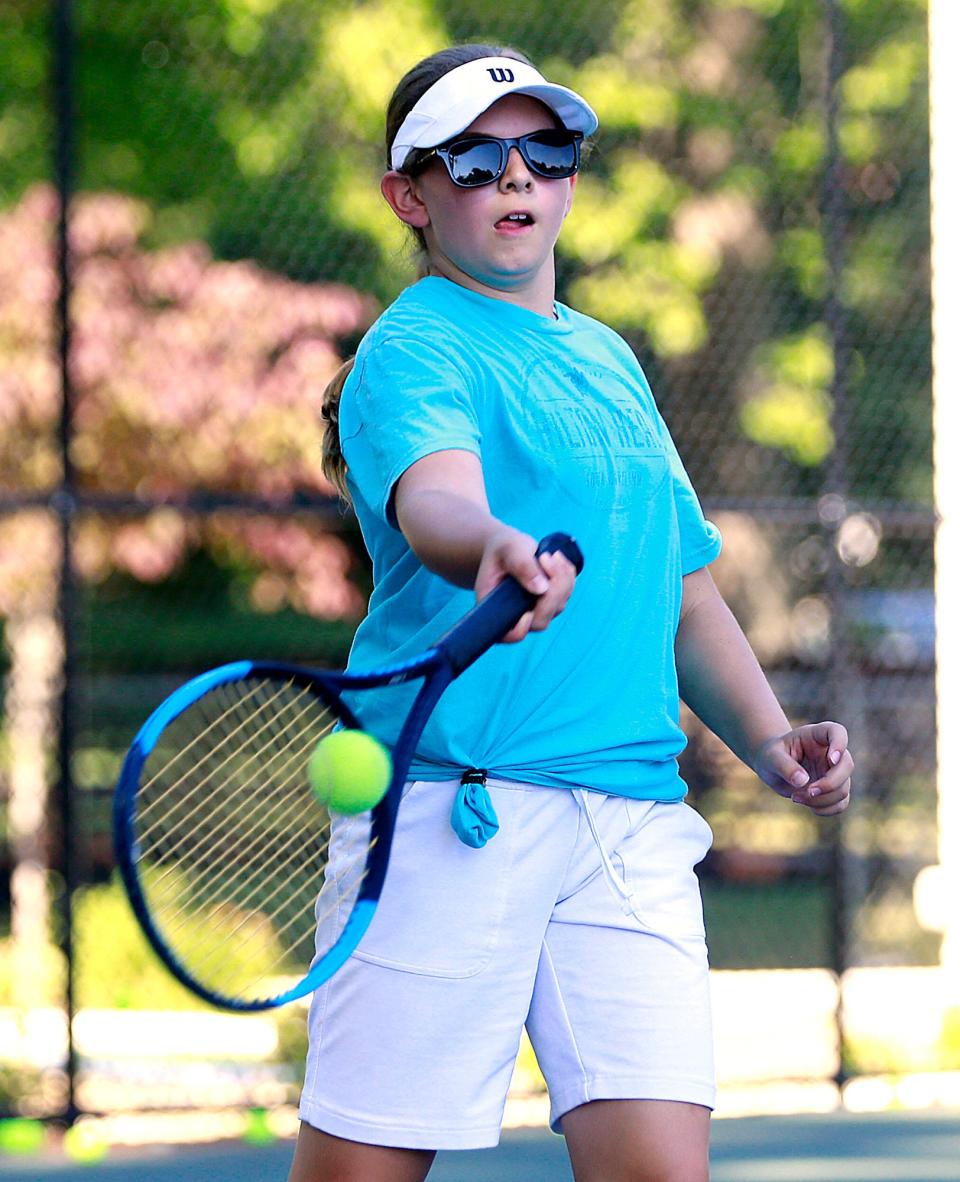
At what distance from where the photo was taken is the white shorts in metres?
2.21

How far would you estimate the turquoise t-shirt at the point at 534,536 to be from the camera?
87.7 inches

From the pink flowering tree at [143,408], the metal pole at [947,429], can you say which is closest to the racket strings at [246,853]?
the metal pole at [947,429]

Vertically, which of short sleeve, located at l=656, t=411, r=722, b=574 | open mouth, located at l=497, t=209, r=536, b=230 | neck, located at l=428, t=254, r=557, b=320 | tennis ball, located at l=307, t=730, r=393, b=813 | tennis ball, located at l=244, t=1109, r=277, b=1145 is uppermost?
open mouth, located at l=497, t=209, r=536, b=230

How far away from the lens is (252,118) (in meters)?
7.83

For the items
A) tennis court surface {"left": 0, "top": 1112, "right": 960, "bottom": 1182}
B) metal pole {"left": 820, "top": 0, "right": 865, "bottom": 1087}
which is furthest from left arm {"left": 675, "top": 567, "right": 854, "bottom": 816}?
metal pole {"left": 820, "top": 0, "right": 865, "bottom": 1087}

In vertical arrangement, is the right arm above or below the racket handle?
above

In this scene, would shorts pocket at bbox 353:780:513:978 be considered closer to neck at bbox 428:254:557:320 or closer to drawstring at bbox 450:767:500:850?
drawstring at bbox 450:767:500:850

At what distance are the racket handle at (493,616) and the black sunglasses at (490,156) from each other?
510mm

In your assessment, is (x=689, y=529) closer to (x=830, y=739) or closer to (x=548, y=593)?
(x=830, y=739)

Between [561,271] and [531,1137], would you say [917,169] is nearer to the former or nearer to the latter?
[561,271]

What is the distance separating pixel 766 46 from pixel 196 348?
351 centimetres

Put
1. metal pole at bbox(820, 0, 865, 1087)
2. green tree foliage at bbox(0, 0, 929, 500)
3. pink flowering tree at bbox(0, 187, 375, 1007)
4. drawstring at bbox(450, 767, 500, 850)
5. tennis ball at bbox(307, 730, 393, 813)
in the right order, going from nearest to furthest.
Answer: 1. tennis ball at bbox(307, 730, 393, 813)
2. drawstring at bbox(450, 767, 500, 850)
3. metal pole at bbox(820, 0, 865, 1087)
4. pink flowering tree at bbox(0, 187, 375, 1007)
5. green tree foliage at bbox(0, 0, 929, 500)

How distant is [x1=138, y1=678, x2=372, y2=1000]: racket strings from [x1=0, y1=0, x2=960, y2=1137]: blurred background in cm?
98

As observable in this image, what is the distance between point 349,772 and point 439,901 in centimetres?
25
